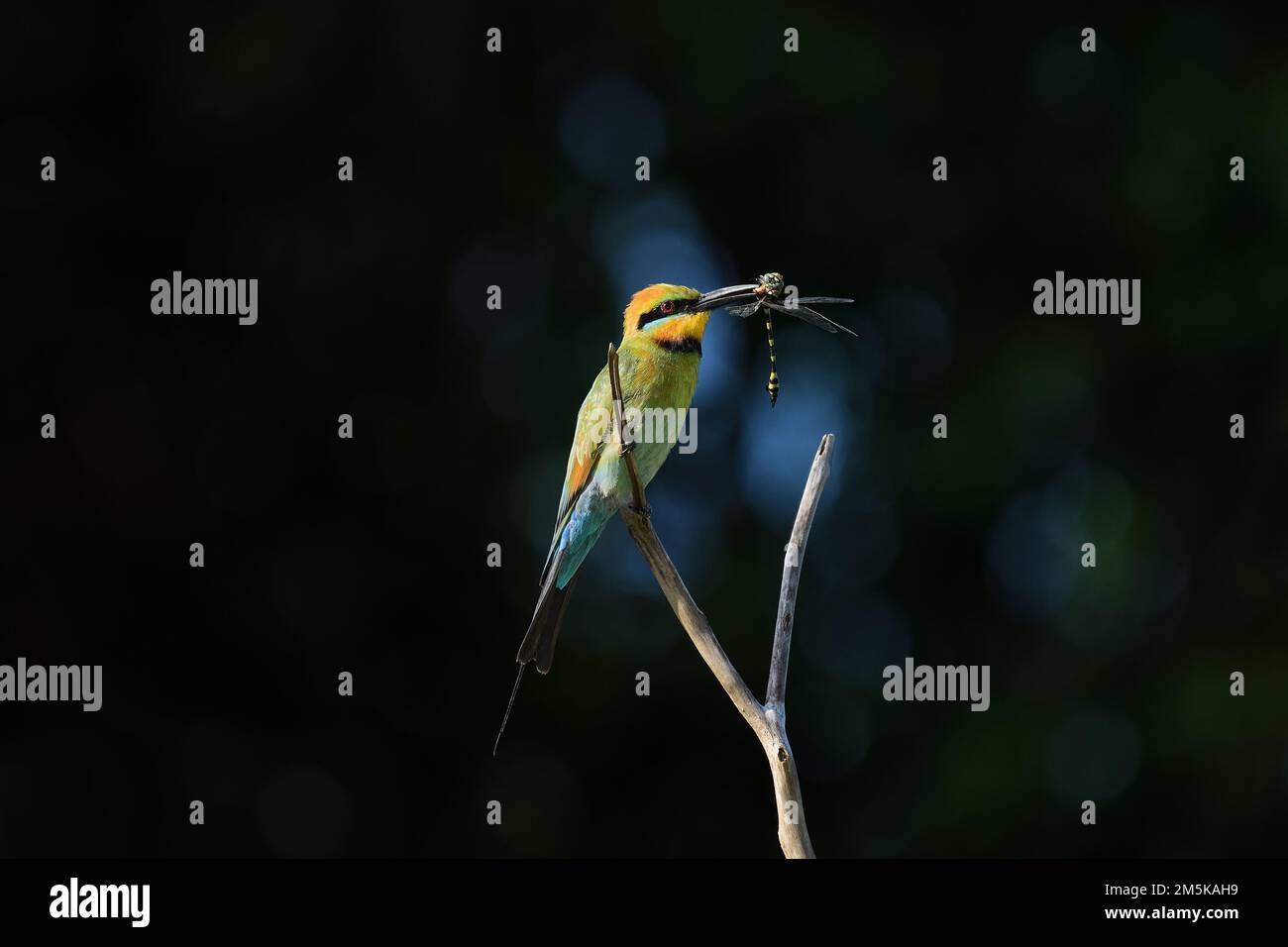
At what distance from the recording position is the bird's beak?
9.78ft

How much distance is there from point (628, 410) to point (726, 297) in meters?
0.37

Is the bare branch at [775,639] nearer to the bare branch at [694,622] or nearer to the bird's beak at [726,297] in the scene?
the bare branch at [694,622]

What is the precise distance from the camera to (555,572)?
293cm

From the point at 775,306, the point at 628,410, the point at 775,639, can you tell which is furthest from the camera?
the point at 628,410

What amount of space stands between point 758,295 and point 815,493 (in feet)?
2.28

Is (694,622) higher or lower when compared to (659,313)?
lower

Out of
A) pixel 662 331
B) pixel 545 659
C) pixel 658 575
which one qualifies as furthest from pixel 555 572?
pixel 662 331

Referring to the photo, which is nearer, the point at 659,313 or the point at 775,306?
the point at 775,306

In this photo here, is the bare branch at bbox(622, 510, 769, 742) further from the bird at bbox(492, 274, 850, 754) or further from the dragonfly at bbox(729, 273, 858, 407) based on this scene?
the dragonfly at bbox(729, 273, 858, 407)

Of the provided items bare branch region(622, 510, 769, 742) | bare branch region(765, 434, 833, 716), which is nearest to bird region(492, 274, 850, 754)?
bare branch region(622, 510, 769, 742)

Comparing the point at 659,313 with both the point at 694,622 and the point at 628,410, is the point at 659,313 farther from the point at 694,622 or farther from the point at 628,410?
the point at 694,622

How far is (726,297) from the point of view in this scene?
3.05 metres

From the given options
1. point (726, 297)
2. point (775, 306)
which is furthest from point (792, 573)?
point (726, 297)

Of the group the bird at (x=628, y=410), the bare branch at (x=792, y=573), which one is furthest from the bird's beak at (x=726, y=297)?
the bare branch at (x=792, y=573)
